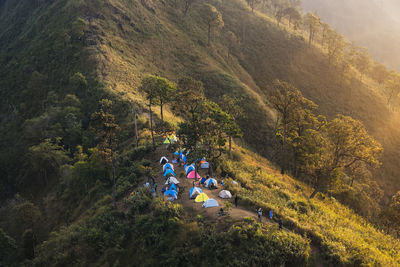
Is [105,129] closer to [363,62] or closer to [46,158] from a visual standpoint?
[46,158]

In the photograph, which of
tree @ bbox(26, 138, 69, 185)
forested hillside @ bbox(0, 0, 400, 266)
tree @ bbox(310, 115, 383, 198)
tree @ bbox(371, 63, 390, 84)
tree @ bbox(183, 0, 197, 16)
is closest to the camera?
Answer: forested hillside @ bbox(0, 0, 400, 266)

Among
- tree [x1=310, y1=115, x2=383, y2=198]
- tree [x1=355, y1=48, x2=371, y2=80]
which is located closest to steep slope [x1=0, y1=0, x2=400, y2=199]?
tree [x1=355, y1=48, x2=371, y2=80]

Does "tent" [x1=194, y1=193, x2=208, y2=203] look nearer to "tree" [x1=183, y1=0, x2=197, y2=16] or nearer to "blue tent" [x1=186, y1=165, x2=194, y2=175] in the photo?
"blue tent" [x1=186, y1=165, x2=194, y2=175]

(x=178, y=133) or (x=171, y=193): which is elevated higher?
(x=178, y=133)

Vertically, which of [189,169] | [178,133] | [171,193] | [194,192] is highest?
[178,133]

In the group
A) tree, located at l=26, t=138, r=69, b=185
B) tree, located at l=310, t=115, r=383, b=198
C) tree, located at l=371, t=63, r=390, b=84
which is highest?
tree, located at l=371, t=63, r=390, b=84

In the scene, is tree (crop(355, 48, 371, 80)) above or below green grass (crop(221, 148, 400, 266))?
above

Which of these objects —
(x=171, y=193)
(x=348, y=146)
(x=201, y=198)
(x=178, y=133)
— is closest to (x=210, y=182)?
(x=201, y=198)

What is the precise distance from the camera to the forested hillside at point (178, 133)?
23.0 m

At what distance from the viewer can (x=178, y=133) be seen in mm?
30250

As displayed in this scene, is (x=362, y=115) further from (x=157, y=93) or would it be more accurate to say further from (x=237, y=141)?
(x=157, y=93)

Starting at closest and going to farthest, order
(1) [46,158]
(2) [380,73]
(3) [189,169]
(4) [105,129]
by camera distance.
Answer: (4) [105,129] < (3) [189,169] < (1) [46,158] < (2) [380,73]

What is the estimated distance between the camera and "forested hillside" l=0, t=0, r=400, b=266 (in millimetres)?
22953

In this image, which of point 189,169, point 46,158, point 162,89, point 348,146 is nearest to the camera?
point 189,169
